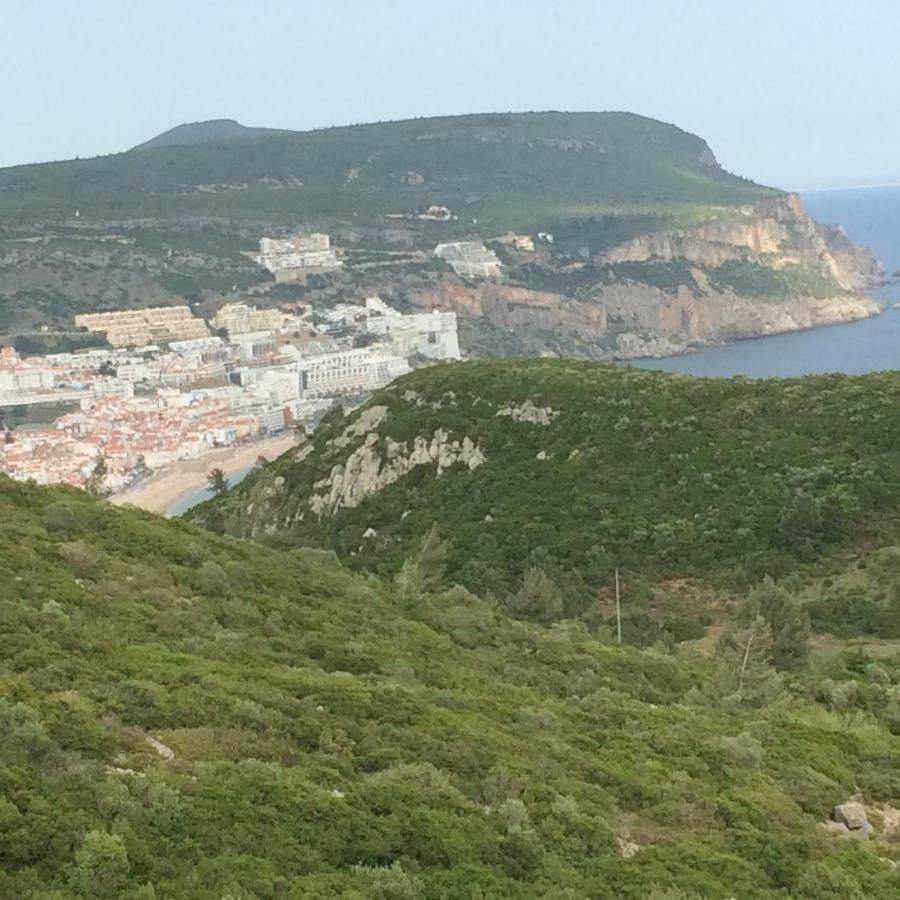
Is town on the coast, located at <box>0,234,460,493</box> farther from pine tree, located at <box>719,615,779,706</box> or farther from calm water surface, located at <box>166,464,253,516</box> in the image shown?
pine tree, located at <box>719,615,779,706</box>

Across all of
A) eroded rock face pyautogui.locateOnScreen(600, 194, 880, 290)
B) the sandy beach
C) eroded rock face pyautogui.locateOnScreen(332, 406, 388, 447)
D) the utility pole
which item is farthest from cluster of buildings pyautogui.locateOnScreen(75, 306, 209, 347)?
the utility pole

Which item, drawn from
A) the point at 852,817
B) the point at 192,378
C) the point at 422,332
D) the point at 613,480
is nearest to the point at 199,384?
the point at 192,378

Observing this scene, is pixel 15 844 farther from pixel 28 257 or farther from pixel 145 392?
pixel 28 257

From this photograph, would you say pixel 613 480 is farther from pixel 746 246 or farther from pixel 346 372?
pixel 746 246

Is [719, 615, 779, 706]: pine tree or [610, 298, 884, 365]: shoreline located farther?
[610, 298, 884, 365]: shoreline

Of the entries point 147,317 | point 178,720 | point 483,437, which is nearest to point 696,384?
point 483,437
